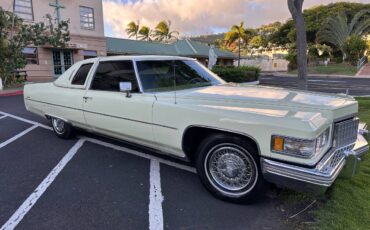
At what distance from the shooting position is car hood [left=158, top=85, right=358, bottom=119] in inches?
119

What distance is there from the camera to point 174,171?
4.23 m

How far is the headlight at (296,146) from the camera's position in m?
2.64

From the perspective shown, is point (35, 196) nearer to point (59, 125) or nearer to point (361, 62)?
point (59, 125)

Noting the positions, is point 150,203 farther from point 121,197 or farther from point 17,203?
point 17,203

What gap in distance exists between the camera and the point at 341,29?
134 ft

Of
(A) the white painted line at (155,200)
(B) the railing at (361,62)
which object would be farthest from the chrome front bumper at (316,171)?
(B) the railing at (361,62)

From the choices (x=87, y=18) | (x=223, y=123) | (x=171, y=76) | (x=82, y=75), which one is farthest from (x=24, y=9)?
(x=223, y=123)

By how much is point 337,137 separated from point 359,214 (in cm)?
83

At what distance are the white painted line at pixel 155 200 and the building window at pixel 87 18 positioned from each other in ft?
77.2

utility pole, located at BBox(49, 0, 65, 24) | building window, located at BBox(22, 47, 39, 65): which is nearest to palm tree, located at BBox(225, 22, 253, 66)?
utility pole, located at BBox(49, 0, 65, 24)

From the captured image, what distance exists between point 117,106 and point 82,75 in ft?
4.55

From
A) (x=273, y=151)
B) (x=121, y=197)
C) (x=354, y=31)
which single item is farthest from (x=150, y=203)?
(x=354, y=31)

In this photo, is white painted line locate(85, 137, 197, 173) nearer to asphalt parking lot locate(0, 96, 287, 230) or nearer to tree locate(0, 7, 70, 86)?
asphalt parking lot locate(0, 96, 287, 230)

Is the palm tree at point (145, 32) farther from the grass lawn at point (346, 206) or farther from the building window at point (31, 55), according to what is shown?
the grass lawn at point (346, 206)
